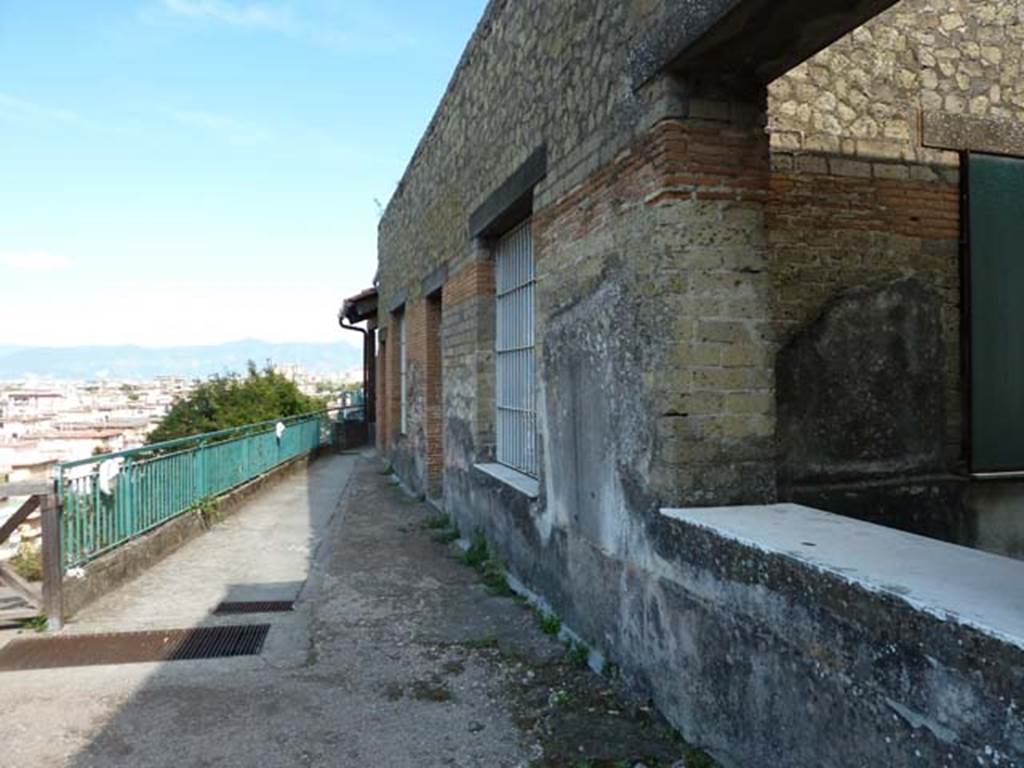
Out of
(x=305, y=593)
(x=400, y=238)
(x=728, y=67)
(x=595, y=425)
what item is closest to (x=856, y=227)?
(x=728, y=67)

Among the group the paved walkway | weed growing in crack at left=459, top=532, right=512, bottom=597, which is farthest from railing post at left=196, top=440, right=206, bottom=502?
weed growing in crack at left=459, top=532, right=512, bottom=597

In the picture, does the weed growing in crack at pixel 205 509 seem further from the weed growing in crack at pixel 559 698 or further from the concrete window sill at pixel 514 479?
the weed growing in crack at pixel 559 698

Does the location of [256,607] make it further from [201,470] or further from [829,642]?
[829,642]

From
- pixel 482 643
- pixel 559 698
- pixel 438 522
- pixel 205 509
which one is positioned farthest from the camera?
pixel 205 509

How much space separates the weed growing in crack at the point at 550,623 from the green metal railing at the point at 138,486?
3.38 m

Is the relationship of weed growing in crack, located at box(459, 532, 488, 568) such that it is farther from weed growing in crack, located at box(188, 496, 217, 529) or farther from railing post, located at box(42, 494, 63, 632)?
weed growing in crack, located at box(188, 496, 217, 529)

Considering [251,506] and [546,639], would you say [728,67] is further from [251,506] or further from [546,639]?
[251,506]

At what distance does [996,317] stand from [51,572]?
6.54 metres

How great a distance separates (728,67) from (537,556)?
11.0 feet

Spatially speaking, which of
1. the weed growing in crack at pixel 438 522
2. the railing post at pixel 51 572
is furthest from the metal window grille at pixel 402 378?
the railing post at pixel 51 572

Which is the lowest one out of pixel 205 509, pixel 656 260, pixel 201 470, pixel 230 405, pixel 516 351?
pixel 205 509

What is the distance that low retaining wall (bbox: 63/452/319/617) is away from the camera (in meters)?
5.68

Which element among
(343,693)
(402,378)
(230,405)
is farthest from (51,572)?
(230,405)

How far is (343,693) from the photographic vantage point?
13.6ft
